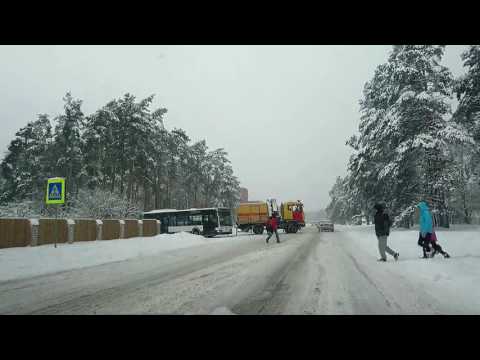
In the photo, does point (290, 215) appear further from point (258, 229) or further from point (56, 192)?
point (56, 192)

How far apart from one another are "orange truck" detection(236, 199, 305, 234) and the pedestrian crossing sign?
22.0 m

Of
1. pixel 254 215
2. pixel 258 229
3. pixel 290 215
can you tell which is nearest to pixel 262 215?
pixel 254 215

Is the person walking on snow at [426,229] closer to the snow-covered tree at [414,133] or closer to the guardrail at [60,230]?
the snow-covered tree at [414,133]

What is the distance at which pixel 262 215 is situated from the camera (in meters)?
33.5

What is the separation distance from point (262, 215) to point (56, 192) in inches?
912

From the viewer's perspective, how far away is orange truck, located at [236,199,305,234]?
33.5 m

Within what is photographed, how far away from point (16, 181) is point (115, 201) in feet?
80.7

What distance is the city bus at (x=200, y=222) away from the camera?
105ft

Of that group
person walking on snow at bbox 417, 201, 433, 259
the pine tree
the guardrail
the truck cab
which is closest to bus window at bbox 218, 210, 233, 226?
the truck cab

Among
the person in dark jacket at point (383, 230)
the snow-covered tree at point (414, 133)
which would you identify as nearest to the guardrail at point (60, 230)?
the person in dark jacket at point (383, 230)

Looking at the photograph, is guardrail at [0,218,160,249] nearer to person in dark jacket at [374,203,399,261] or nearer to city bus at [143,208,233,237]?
city bus at [143,208,233,237]

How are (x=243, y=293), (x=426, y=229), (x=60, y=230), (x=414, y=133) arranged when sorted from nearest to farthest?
1. (x=243, y=293)
2. (x=426, y=229)
3. (x=60, y=230)
4. (x=414, y=133)
